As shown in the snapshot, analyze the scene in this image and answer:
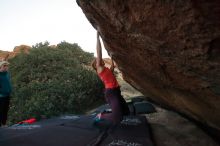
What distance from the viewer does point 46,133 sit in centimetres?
722

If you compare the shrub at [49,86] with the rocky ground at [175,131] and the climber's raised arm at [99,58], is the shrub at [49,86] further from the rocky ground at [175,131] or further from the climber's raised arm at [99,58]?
the climber's raised arm at [99,58]

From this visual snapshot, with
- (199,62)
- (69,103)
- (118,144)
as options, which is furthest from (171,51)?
(69,103)

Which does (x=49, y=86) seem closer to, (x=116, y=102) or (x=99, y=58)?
(x=116, y=102)

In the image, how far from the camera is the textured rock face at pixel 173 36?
2830 millimetres

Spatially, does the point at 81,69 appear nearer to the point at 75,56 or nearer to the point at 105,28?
the point at 75,56

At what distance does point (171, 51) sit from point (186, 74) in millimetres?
585

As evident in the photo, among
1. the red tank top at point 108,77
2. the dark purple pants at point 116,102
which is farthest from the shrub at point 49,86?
the red tank top at point 108,77

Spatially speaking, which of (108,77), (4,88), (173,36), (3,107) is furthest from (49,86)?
(173,36)

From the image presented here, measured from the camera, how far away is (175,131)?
22.8ft

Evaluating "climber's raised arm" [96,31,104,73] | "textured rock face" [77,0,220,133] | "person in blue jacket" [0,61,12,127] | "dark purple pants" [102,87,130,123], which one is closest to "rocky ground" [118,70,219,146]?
"dark purple pants" [102,87,130,123]

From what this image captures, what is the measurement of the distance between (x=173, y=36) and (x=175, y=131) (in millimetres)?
4246

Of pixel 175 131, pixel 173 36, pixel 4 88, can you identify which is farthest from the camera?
pixel 4 88

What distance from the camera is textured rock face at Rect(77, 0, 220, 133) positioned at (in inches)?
111

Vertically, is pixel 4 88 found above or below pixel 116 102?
above
